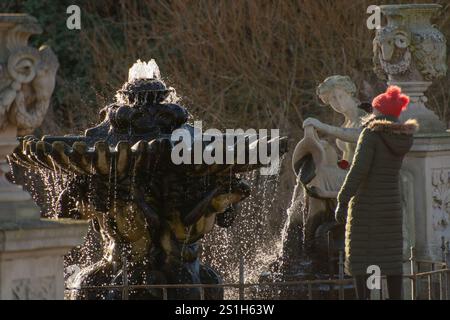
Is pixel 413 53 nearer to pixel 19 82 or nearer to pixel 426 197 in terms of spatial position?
pixel 426 197

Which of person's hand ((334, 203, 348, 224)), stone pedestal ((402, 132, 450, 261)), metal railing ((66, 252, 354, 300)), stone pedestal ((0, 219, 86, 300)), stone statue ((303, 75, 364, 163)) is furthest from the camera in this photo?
stone pedestal ((402, 132, 450, 261))

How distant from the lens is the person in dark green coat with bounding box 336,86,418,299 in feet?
31.9

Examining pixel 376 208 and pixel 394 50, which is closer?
pixel 376 208

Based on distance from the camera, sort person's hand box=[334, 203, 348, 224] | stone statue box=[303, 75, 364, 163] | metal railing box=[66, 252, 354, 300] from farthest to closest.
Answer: stone statue box=[303, 75, 364, 163] → person's hand box=[334, 203, 348, 224] → metal railing box=[66, 252, 354, 300]

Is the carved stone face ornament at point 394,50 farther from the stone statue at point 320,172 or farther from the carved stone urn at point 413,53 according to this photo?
the stone statue at point 320,172

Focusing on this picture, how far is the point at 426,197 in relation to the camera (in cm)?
1315

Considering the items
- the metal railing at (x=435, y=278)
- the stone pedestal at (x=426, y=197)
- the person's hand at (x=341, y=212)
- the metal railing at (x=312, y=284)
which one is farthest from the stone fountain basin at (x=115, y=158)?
the stone pedestal at (x=426, y=197)

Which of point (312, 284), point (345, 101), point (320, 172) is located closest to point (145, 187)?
point (312, 284)

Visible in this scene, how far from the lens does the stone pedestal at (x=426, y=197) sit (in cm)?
1310

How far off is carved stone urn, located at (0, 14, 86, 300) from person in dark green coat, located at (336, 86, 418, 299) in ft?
7.89

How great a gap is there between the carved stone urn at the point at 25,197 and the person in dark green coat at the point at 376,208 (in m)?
2.40

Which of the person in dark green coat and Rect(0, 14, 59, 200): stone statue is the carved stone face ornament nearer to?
the person in dark green coat

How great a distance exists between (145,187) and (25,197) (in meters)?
3.09

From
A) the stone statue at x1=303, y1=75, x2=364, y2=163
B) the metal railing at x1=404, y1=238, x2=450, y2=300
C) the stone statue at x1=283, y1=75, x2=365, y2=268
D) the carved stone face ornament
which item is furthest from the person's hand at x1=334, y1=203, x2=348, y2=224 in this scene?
the carved stone face ornament
